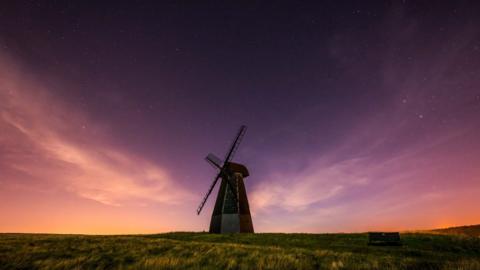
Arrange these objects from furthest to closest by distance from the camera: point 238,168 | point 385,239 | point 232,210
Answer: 1. point 238,168
2. point 232,210
3. point 385,239

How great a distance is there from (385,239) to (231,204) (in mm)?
19490

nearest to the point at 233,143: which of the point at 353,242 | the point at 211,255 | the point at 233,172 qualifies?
the point at 233,172

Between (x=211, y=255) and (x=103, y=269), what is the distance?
4.73m

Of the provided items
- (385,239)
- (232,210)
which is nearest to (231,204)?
(232,210)

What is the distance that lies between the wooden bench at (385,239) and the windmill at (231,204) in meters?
17.0

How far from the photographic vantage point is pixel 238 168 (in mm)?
40281

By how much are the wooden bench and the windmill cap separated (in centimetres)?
2175

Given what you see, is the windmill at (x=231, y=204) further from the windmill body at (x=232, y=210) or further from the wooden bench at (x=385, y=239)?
the wooden bench at (x=385, y=239)

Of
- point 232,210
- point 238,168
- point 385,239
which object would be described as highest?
point 238,168

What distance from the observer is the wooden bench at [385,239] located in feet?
65.4

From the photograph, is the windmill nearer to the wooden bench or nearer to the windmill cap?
the windmill cap

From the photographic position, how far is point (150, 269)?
33.1 feet

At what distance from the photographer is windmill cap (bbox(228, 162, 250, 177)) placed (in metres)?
39.7

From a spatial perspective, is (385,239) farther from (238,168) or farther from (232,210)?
(238,168)
